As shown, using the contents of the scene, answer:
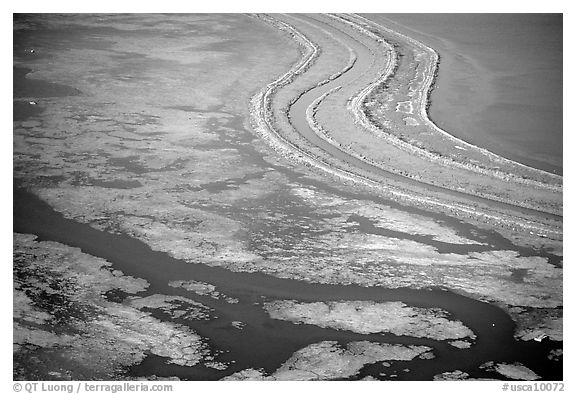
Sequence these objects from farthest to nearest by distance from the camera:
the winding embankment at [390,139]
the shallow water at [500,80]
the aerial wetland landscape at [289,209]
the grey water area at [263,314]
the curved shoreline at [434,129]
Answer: the shallow water at [500,80]
the curved shoreline at [434,129]
the winding embankment at [390,139]
the aerial wetland landscape at [289,209]
the grey water area at [263,314]

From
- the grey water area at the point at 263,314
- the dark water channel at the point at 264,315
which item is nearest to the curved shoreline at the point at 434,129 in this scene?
the grey water area at the point at 263,314

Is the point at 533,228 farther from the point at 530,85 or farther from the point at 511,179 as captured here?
the point at 530,85

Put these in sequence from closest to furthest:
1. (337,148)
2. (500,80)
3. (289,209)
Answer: (289,209) → (337,148) → (500,80)

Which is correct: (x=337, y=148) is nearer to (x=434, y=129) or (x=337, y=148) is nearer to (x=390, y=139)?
(x=390, y=139)

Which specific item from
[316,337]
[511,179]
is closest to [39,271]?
[316,337]

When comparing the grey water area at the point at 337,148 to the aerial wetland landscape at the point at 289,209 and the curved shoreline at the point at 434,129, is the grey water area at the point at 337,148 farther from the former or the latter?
the curved shoreline at the point at 434,129

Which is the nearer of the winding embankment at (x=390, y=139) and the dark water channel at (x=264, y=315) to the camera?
the dark water channel at (x=264, y=315)

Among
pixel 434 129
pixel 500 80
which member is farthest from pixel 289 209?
pixel 500 80

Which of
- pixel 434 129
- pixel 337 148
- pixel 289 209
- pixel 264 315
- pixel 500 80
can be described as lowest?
pixel 264 315
